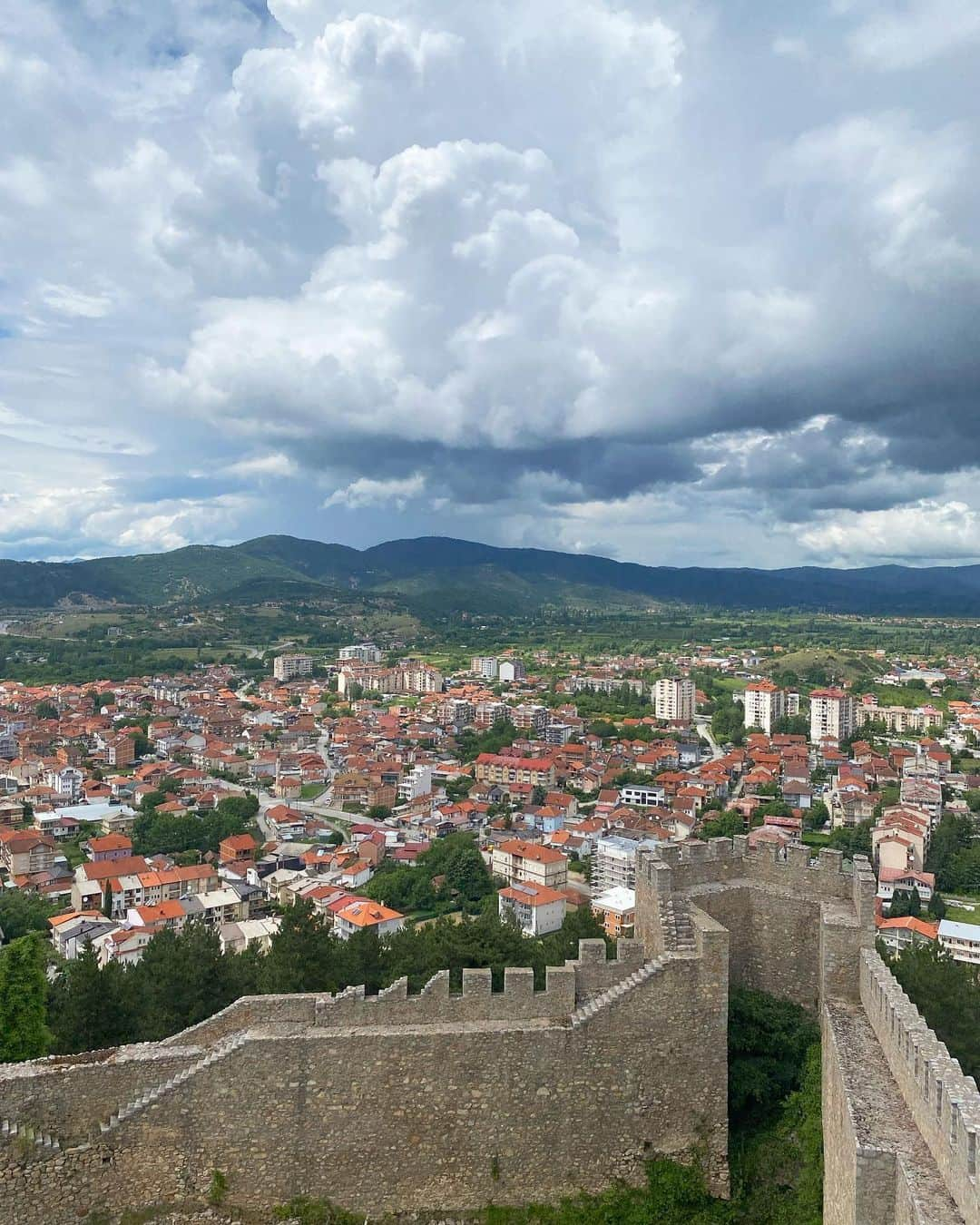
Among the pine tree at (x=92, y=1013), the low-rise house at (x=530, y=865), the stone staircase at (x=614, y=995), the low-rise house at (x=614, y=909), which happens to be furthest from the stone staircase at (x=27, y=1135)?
the low-rise house at (x=530, y=865)

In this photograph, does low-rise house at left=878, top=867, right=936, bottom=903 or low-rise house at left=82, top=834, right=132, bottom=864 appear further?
low-rise house at left=82, top=834, right=132, bottom=864

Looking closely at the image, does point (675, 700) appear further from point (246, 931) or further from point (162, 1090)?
point (162, 1090)

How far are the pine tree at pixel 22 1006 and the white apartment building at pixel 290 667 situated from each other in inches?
4559

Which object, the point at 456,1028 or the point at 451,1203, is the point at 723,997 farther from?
the point at 451,1203

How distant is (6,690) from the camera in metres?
102

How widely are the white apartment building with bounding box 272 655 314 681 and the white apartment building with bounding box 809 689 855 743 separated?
79.3 m

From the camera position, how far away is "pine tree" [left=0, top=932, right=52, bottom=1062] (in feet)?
42.0

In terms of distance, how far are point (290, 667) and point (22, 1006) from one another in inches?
4852

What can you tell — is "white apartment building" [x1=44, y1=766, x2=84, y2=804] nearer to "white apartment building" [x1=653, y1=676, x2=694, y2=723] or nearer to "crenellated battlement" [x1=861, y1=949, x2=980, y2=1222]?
"crenellated battlement" [x1=861, y1=949, x2=980, y2=1222]

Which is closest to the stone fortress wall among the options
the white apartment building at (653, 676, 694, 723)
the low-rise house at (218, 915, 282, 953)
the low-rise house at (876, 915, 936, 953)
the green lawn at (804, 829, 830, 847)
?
the low-rise house at (218, 915, 282, 953)

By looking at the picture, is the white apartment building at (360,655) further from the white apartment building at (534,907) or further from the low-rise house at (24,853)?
the white apartment building at (534,907)

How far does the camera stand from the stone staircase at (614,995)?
33.1 ft

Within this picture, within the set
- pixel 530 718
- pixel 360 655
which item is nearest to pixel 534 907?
pixel 530 718

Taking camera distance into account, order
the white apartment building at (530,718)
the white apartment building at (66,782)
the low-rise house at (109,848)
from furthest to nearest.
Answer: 1. the white apartment building at (530,718)
2. the white apartment building at (66,782)
3. the low-rise house at (109,848)
